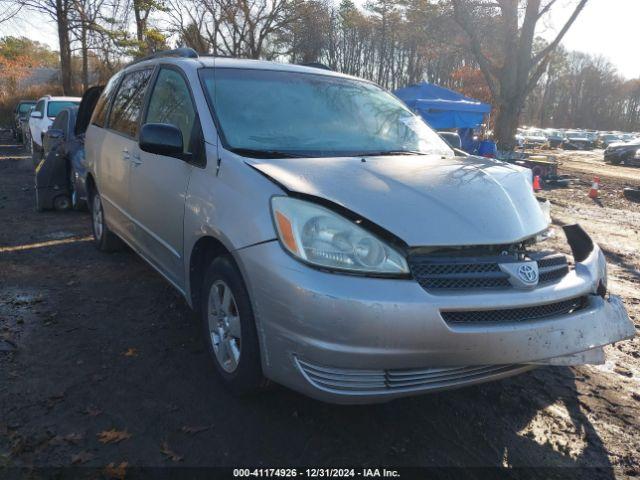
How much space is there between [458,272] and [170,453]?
154 cm

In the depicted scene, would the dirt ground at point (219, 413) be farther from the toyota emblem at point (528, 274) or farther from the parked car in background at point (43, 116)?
the parked car in background at point (43, 116)

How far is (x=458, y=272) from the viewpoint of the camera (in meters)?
2.31

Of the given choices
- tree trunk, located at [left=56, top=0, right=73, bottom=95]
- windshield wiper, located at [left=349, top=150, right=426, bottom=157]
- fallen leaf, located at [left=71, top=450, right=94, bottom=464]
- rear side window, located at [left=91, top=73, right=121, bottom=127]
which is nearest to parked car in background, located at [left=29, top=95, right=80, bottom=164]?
rear side window, located at [left=91, top=73, right=121, bottom=127]

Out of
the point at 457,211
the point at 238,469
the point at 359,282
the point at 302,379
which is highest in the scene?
the point at 457,211

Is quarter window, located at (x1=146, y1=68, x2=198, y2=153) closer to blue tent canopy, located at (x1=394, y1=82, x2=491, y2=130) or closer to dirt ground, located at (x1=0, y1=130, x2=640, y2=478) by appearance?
dirt ground, located at (x1=0, y1=130, x2=640, y2=478)

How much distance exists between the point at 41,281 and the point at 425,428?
3767 mm

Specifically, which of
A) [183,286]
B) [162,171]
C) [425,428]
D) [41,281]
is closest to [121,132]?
[162,171]

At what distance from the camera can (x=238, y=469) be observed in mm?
2342

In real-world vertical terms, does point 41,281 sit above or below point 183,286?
below

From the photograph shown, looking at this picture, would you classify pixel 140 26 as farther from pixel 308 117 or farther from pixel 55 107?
pixel 308 117

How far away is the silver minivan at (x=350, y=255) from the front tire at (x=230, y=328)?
1 centimetres

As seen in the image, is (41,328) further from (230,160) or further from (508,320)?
(508,320)

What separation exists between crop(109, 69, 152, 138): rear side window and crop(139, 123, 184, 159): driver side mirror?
1.11m

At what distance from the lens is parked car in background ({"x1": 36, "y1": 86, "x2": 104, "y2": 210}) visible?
7395 millimetres
